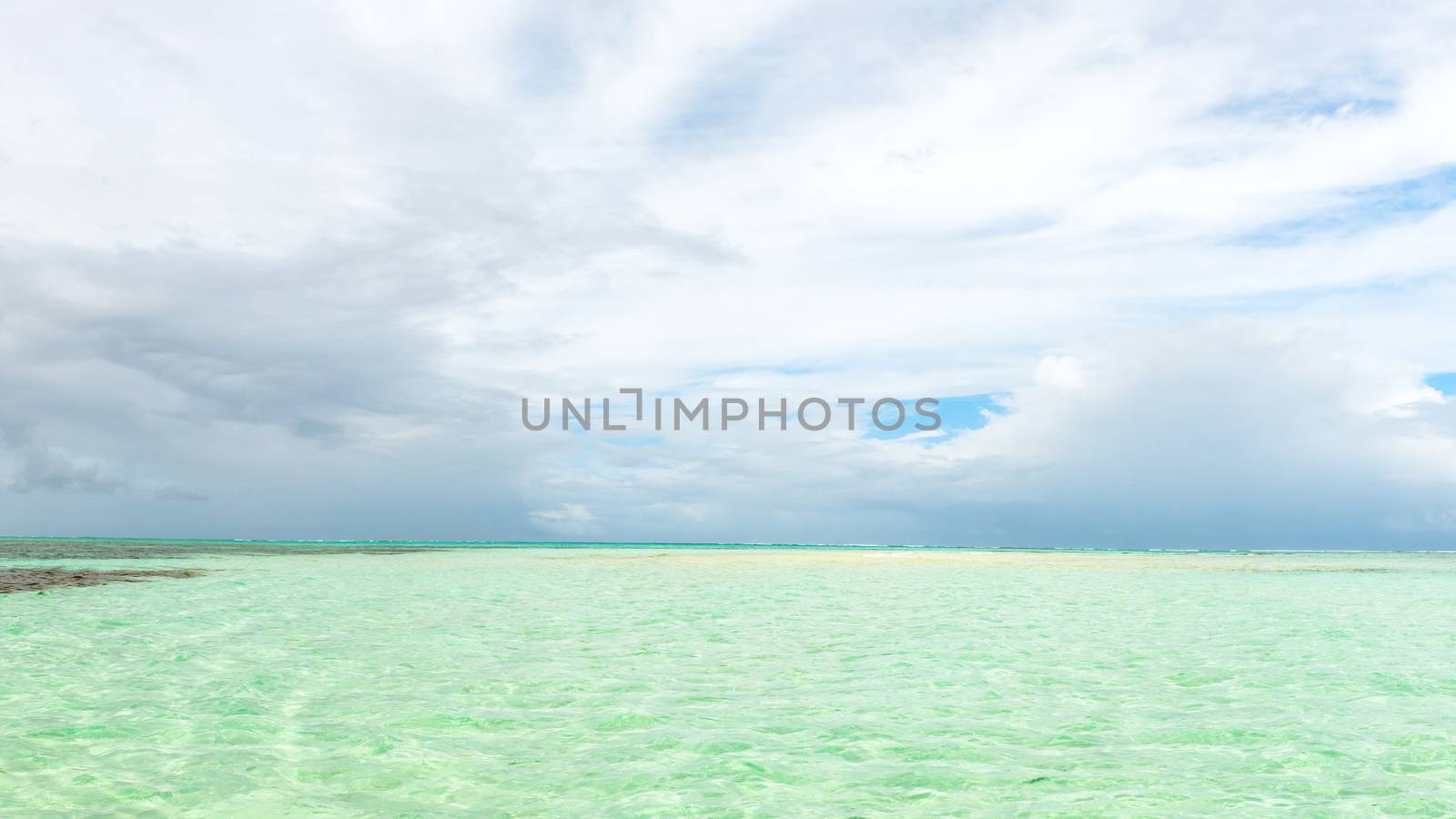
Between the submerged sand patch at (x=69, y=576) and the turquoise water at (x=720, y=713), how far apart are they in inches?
561

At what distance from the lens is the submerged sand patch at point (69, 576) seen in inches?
1647

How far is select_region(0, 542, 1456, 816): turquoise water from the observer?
1073cm

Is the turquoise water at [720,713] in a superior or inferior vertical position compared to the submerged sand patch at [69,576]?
inferior

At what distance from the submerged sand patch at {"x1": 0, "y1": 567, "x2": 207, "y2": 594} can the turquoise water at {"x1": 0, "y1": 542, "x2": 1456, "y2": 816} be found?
1425cm

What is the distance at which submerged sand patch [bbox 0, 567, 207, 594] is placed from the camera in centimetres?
4183

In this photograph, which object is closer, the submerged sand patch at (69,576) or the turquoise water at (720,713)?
the turquoise water at (720,713)

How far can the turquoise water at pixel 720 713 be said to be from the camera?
10.7 m

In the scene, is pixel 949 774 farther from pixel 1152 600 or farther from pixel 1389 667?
pixel 1152 600

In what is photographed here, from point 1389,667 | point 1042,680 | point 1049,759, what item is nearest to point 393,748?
point 1049,759

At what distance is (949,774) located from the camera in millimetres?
11547

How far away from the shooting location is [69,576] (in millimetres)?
49281

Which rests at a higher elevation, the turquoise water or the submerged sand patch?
the submerged sand patch

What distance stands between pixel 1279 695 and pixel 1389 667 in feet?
18.6

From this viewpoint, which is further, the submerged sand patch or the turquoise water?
the submerged sand patch
